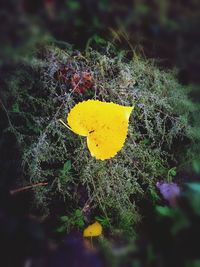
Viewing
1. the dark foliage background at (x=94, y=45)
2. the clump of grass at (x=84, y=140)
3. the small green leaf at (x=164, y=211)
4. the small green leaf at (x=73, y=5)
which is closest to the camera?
the dark foliage background at (x=94, y=45)

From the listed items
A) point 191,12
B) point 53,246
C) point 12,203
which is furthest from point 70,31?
point 53,246

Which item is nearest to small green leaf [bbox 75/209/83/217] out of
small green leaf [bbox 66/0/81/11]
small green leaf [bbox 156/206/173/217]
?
small green leaf [bbox 156/206/173/217]

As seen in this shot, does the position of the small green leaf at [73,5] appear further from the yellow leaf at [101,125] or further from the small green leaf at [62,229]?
the small green leaf at [62,229]

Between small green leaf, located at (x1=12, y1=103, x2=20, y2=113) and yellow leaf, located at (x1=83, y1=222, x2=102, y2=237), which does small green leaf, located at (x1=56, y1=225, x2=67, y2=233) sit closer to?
yellow leaf, located at (x1=83, y1=222, x2=102, y2=237)

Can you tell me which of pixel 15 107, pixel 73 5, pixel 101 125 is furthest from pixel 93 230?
pixel 73 5

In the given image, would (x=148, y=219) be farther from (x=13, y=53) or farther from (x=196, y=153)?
(x=13, y=53)

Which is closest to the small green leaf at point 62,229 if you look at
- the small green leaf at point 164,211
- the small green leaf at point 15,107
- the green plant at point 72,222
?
the green plant at point 72,222

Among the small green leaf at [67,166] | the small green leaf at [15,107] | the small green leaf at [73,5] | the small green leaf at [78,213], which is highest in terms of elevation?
the small green leaf at [73,5]
